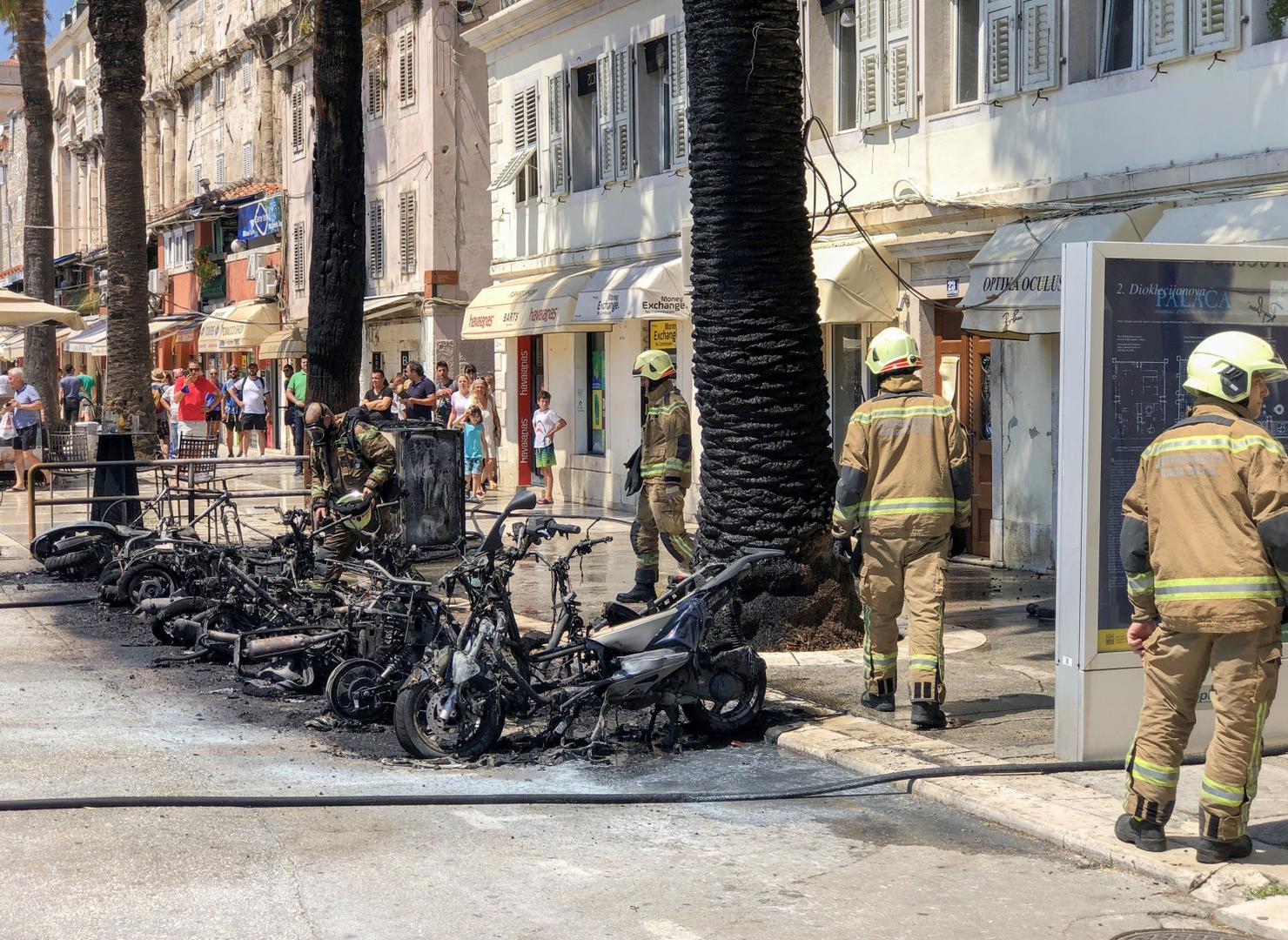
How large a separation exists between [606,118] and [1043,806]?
1651 cm

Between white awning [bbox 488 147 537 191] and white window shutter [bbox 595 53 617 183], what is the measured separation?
8.02 feet

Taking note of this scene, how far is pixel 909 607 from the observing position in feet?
25.8

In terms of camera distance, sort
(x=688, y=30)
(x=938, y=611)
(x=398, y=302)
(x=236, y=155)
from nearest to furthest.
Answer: (x=938, y=611), (x=688, y=30), (x=398, y=302), (x=236, y=155)

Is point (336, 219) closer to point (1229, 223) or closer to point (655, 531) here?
point (655, 531)

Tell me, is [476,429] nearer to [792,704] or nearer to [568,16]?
[568,16]

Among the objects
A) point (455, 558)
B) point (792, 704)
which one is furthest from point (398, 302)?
point (792, 704)

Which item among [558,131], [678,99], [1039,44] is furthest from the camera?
[558,131]

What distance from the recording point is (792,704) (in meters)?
8.43

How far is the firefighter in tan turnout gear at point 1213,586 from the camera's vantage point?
5.48 meters

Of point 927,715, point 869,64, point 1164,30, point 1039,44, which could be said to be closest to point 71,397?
point 869,64

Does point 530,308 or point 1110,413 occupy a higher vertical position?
point 530,308

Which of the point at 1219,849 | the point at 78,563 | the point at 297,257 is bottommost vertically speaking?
the point at 1219,849

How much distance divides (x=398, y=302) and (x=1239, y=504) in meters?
26.2

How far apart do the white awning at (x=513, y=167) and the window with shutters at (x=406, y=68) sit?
6.69m
